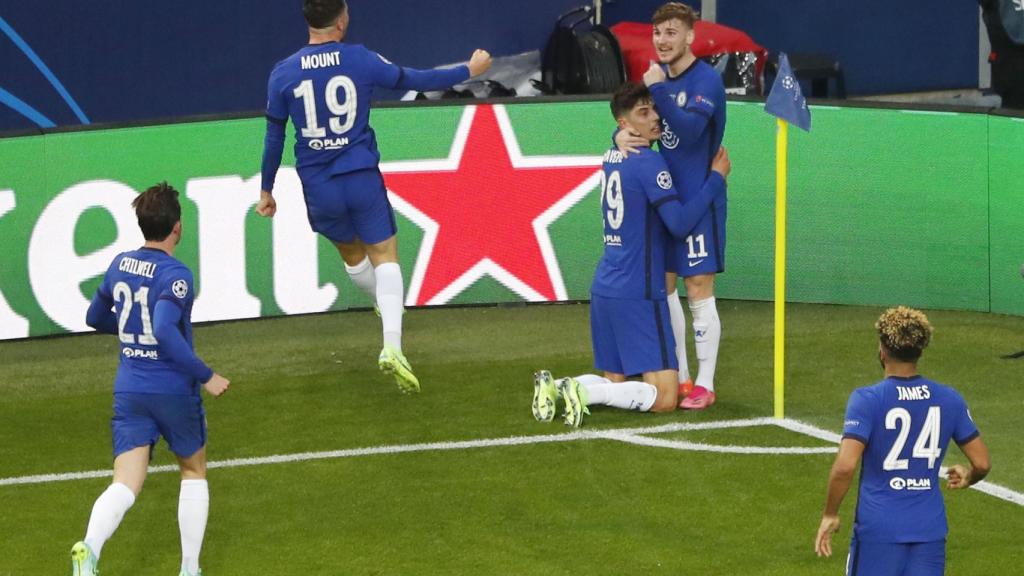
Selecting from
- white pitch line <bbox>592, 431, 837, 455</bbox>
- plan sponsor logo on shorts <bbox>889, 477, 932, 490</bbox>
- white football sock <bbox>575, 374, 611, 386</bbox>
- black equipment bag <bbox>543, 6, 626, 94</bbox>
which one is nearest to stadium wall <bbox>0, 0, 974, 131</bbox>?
black equipment bag <bbox>543, 6, 626, 94</bbox>

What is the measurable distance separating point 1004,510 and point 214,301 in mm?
6229

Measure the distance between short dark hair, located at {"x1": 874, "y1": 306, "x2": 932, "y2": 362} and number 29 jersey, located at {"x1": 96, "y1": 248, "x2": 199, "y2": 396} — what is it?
2.89 metres

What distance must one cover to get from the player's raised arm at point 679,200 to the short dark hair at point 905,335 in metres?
3.80

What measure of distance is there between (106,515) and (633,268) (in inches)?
146

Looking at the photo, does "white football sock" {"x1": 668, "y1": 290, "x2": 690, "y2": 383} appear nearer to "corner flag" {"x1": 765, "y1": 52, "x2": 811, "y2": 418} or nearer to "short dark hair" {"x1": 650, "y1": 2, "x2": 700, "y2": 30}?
"corner flag" {"x1": 765, "y1": 52, "x2": 811, "y2": 418}

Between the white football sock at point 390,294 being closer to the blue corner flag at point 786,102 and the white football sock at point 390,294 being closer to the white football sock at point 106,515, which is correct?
the blue corner flag at point 786,102

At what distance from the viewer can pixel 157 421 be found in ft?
26.1

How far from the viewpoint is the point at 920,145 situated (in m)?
13.3

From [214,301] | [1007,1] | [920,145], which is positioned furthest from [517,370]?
[1007,1]

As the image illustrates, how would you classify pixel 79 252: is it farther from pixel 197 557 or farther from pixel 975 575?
pixel 975 575

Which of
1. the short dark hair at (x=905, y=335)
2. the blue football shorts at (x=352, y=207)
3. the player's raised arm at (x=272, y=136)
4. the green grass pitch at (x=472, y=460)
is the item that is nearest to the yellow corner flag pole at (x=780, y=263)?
the green grass pitch at (x=472, y=460)

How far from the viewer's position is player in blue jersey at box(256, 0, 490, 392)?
10945mm

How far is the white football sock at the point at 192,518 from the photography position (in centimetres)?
793

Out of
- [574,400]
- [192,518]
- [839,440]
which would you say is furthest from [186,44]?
[192,518]
